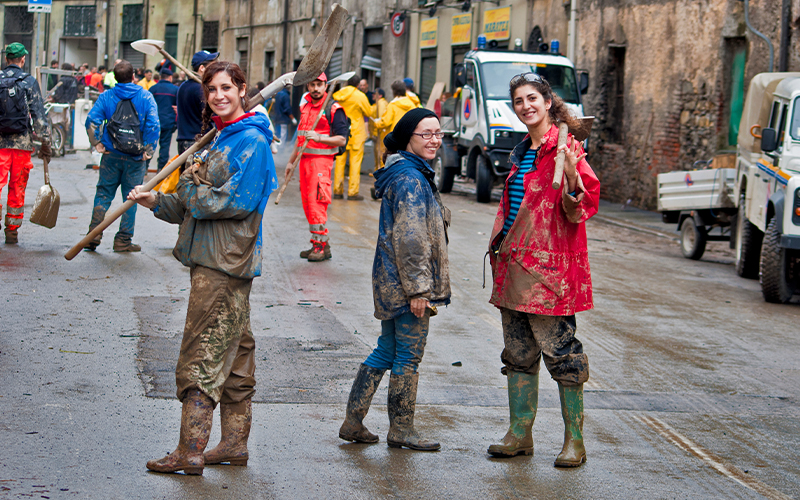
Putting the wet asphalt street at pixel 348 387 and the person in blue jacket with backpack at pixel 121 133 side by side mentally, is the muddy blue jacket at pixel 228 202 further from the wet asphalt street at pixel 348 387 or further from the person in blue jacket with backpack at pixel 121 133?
the person in blue jacket with backpack at pixel 121 133

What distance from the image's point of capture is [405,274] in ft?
15.3

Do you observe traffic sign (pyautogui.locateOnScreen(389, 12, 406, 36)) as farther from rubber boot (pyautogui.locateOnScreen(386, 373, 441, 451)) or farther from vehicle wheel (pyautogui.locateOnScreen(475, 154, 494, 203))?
rubber boot (pyautogui.locateOnScreen(386, 373, 441, 451))

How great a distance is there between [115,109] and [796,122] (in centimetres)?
712

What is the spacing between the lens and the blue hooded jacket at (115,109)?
9.98 meters

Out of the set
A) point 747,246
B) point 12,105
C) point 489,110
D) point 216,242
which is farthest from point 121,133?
point 489,110

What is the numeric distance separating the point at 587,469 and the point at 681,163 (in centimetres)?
1543

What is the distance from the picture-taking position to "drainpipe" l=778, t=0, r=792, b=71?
1636 centimetres

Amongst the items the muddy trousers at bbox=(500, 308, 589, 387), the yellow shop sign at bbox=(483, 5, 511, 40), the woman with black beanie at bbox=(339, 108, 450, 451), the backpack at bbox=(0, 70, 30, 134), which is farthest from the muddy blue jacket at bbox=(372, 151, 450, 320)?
the yellow shop sign at bbox=(483, 5, 511, 40)

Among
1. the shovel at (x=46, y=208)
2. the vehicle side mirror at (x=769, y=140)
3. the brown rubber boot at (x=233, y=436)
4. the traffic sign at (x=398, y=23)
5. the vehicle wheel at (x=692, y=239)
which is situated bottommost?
the brown rubber boot at (x=233, y=436)

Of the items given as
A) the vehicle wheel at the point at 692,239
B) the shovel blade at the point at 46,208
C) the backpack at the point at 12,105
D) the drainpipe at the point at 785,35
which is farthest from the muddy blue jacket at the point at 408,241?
the drainpipe at the point at 785,35

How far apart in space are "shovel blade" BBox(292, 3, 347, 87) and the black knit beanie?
1.97 ft

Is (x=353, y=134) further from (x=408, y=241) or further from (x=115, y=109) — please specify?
(x=408, y=241)

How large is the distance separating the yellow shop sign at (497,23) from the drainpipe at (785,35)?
10.4 metres

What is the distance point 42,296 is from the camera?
7.88 m
